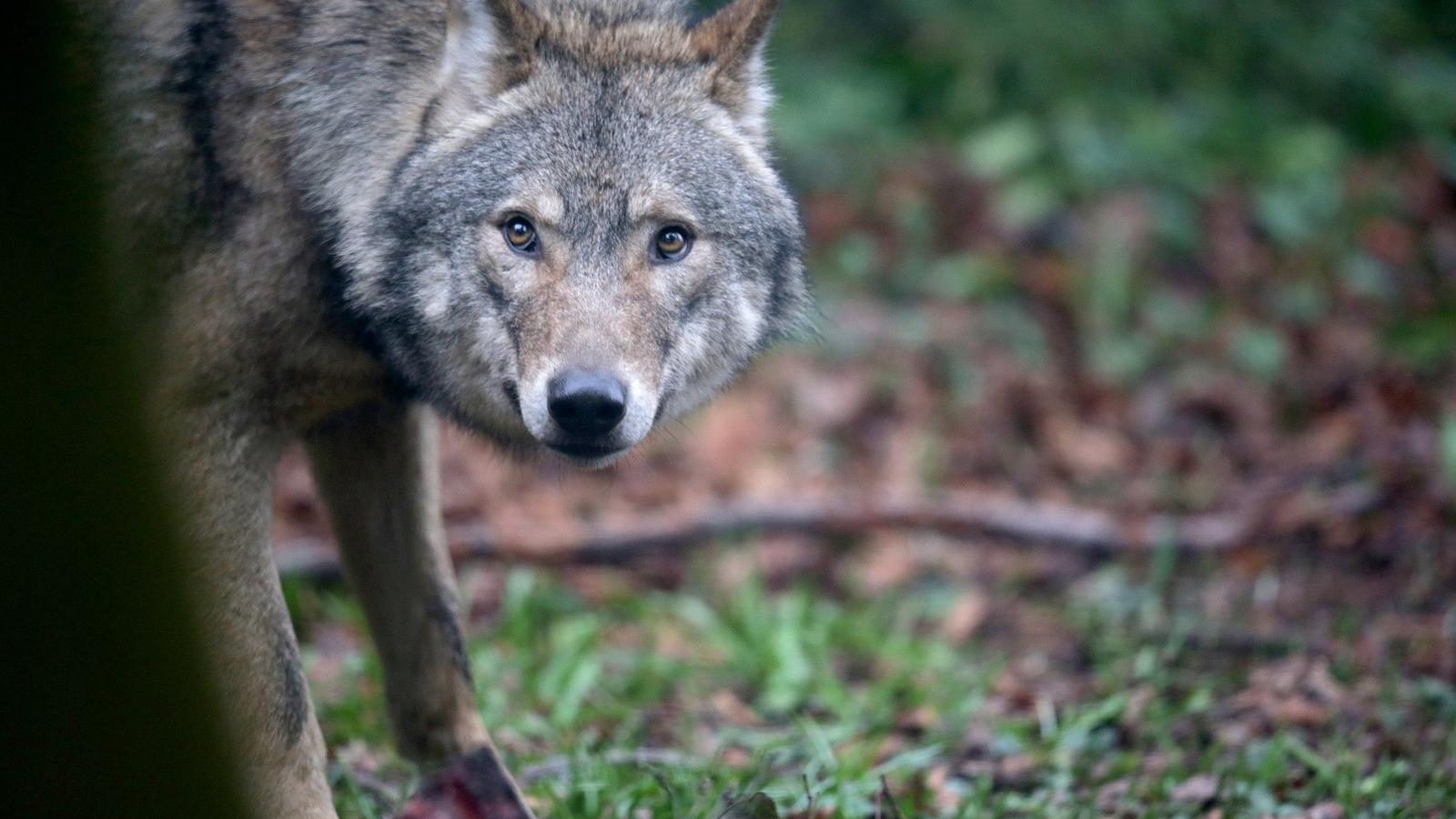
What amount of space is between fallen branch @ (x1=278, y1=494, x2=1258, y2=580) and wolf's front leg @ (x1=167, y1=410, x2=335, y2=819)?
2.65 metres

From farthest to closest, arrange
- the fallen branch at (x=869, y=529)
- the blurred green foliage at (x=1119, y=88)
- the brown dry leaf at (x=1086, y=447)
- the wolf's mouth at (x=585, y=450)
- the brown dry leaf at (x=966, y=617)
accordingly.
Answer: the blurred green foliage at (x=1119, y=88) < the brown dry leaf at (x=1086, y=447) < the fallen branch at (x=869, y=529) < the brown dry leaf at (x=966, y=617) < the wolf's mouth at (x=585, y=450)

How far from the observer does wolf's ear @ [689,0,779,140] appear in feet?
13.1

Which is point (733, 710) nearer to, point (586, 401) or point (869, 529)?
point (869, 529)

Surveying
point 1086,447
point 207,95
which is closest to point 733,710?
point 207,95

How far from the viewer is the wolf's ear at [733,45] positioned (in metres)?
3.99

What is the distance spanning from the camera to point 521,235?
3.64 m

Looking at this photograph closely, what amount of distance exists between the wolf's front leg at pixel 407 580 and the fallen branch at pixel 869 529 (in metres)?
1.93

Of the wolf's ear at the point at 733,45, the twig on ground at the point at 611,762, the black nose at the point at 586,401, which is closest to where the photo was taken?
the black nose at the point at 586,401

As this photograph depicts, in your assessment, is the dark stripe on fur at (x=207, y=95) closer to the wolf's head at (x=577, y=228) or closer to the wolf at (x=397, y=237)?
the wolf at (x=397, y=237)

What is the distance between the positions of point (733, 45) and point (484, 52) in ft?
2.34

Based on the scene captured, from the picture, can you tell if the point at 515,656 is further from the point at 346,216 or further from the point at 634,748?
the point at 346,216

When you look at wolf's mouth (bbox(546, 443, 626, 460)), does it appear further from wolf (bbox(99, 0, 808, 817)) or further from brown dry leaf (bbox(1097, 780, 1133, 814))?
brown dry leaf (bbox(1097, 780, 1133, 814))

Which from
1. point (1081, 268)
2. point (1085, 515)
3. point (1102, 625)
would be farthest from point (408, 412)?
point (1081, 268)

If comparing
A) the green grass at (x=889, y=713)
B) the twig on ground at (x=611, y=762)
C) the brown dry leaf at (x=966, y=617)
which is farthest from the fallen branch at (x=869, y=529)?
the twig on ground at (x=611, y=762)
